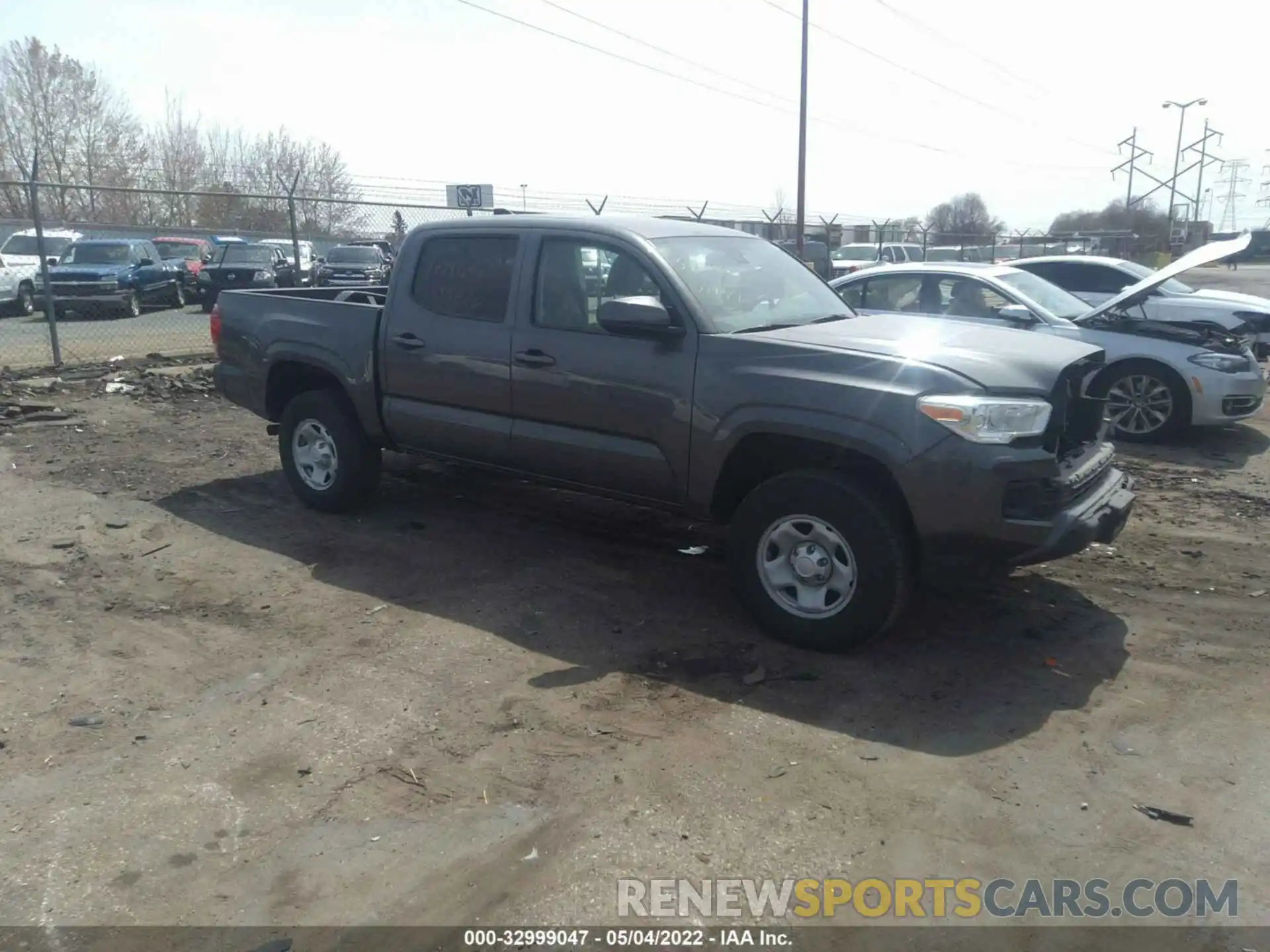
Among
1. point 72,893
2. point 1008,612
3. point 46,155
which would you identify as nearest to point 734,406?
point 1008,612

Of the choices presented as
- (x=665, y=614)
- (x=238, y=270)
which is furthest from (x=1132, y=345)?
(x=238, y=270)

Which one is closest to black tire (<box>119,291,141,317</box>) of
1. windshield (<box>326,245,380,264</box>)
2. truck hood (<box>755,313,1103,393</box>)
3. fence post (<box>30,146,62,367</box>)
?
windshield (<box>326,245,380,264</box>)

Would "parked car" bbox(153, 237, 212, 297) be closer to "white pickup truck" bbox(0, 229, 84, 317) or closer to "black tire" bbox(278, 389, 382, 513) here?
"white pickup truck" bbox(0, 229, 84, 317)

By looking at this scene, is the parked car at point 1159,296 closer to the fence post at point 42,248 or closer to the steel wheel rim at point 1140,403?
the steel wheel rim at point 1140,403

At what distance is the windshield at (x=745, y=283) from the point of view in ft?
16.9

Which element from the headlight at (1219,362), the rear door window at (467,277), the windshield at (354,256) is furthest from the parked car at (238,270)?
the headlight at (1219,362)

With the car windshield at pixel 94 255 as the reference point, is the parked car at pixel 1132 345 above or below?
below

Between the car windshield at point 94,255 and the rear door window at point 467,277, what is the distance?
1766cm

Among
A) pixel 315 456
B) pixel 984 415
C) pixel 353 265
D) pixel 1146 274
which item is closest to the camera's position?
pixel 984 415

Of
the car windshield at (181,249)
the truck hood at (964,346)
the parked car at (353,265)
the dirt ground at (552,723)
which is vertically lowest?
the dirt ground at (552,723)

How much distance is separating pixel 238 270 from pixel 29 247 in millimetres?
4388

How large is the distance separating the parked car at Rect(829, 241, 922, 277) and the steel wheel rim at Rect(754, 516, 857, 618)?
69.2 ft

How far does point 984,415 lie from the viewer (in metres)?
4.24

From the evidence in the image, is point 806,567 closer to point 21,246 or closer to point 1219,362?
point 1219,362
